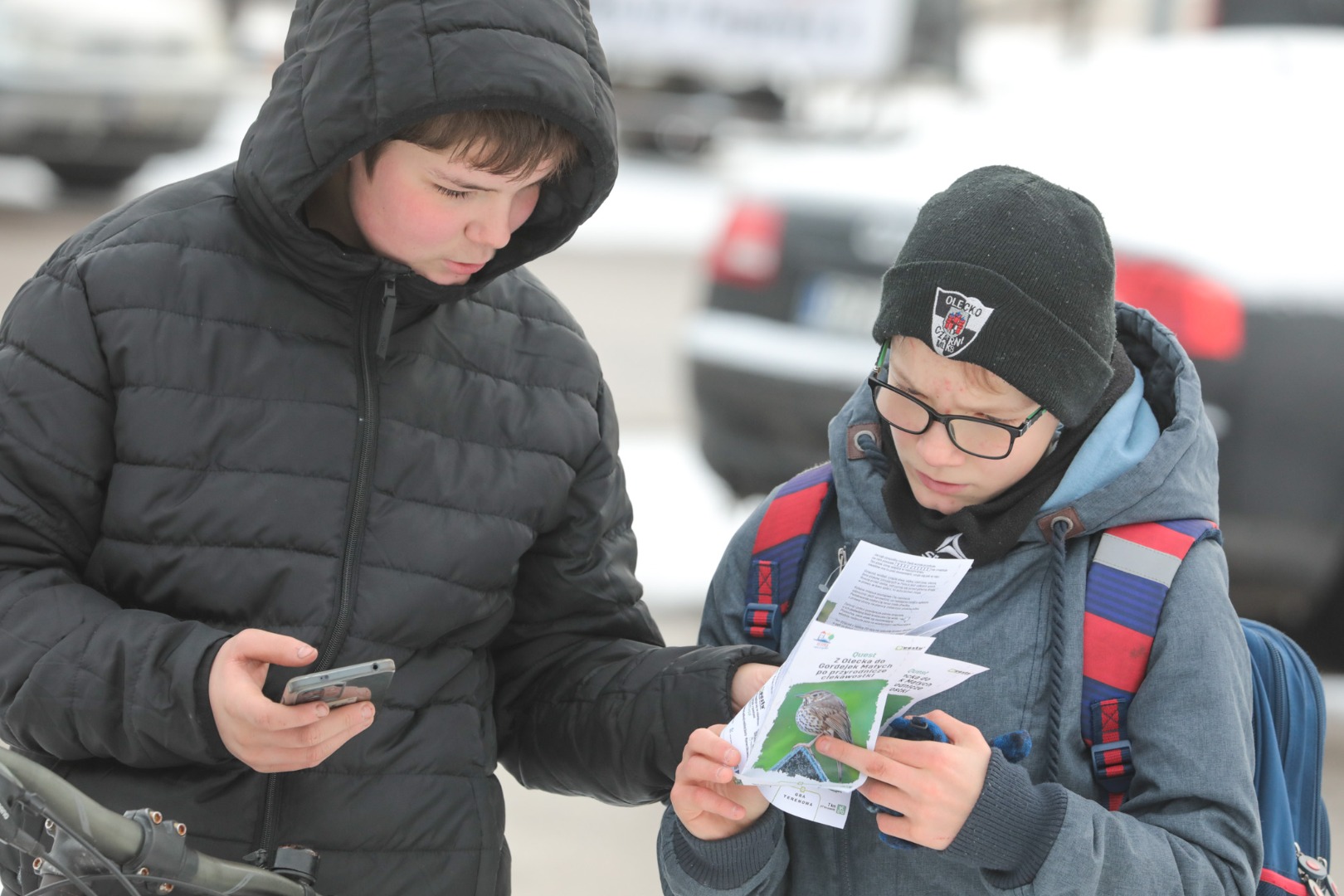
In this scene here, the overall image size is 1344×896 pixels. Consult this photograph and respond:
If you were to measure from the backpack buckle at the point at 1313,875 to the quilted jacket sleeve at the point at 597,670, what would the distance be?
2.14 feet

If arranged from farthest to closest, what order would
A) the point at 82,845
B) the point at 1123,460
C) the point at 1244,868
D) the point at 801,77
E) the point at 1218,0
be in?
the point at 801,77
the point at 1218,0
the point at 1123,460
the point at 1244,868
the point at 82,845

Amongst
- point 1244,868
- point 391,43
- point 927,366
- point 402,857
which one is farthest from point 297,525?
point 1244,868

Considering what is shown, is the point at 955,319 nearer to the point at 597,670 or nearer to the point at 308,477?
the point at 597,670

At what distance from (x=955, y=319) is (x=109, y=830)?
3.36ft

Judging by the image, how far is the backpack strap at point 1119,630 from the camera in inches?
68.4

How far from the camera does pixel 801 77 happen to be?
16.4m

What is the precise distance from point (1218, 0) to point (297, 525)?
34.2 ft

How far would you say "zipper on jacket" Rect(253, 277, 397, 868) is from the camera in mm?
1751

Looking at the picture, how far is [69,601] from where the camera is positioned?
65.8 inches

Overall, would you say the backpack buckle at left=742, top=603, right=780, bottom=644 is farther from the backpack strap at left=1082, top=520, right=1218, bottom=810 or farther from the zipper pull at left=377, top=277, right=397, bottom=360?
the zipper pull at left=377, top=277, right=397, bottom=360

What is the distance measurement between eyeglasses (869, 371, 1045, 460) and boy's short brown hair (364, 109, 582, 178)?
0.48 metres

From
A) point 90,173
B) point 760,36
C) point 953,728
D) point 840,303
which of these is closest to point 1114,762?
point 953,728

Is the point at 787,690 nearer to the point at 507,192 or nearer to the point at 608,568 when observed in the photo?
the point at 608,568

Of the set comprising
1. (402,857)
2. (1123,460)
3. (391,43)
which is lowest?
(402,857)
